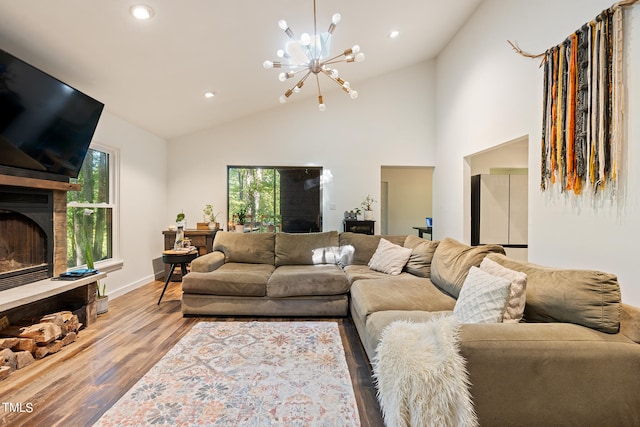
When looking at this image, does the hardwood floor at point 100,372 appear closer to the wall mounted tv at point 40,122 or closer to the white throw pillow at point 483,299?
the white throw pillow at point 483,299

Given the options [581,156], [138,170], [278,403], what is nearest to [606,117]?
[581,156]

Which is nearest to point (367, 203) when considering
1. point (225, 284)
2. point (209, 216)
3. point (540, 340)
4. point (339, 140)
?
point (339, 140)

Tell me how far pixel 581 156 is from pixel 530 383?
2021 millimetres

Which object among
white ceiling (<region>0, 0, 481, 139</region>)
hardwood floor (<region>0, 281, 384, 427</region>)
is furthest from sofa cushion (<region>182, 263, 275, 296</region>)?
white ceiling (<region>0, 0, 481, 139</region>)

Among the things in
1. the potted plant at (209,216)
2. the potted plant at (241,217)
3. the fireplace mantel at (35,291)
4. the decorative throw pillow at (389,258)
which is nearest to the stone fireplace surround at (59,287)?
the fireplace mantel at (35,291)

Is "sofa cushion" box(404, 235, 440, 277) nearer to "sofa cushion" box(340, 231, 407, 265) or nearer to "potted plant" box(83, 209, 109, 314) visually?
"sofa cushion" box(340, 231, 407, 265)

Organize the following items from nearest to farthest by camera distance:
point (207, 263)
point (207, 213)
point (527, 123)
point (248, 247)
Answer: point (527, 123) → point (207, 263) → point (248, 247) → point (207, 213)

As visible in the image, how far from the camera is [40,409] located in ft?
5.68

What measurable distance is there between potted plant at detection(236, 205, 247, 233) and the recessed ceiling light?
11.1ft

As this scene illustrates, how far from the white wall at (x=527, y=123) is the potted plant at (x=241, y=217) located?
3.49 metres

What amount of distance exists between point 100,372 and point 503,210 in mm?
4696

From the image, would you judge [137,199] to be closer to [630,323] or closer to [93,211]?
[93,211]

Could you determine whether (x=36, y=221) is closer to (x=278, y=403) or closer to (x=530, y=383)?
(x=278, y=403)

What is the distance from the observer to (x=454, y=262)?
8.31 feet
